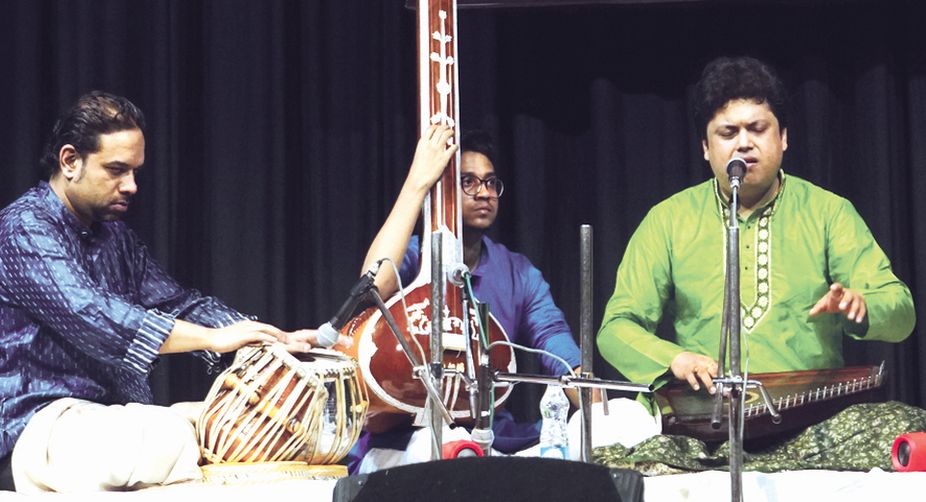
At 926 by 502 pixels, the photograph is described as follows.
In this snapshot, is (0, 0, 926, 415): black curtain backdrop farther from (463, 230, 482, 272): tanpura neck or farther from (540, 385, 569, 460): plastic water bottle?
(540, 385, 569, 460): plastic water bottle

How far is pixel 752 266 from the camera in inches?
166

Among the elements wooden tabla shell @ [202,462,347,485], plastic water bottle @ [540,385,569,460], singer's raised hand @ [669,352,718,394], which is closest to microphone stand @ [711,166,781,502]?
plastic water bottle @ [540,385,569,460]

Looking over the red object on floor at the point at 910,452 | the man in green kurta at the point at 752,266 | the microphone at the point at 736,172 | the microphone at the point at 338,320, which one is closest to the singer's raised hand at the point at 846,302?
the man in green kurta at the point at 752,266

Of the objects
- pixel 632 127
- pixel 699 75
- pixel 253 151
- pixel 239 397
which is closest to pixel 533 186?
pixel 632 127

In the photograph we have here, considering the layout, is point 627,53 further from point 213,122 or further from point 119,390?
point 119,390

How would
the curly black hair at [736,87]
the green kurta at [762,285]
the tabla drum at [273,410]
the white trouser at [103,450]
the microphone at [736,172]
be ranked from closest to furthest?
the microphone at [736,172]
the white trouser at [103,450]
the tabla drum at [273,410]
the green kurta at [762,285]
the curly black hair at [736,87]

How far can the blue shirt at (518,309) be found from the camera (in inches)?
165

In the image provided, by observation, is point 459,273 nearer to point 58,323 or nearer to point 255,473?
point 255,473

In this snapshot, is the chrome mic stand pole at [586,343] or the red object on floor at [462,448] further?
the red object on floor at [462,448]

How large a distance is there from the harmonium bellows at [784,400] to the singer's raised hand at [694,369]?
3 centimetres

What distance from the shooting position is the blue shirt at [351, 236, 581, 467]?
420 cm

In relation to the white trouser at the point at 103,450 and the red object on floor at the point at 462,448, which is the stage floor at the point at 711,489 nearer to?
the white trouser at the point at 103,450

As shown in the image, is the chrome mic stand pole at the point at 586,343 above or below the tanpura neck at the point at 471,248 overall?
below

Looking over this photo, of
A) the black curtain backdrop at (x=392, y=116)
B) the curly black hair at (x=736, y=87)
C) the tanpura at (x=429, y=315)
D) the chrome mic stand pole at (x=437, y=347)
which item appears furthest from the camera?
the black curtain backdrop at (x=392, y=116)
